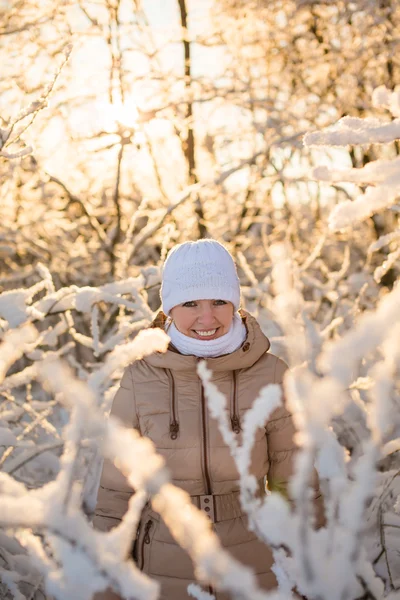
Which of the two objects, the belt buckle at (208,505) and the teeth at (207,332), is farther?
the teeth at (207,332)

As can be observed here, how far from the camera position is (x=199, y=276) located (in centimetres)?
184

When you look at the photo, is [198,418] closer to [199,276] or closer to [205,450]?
[205,450]

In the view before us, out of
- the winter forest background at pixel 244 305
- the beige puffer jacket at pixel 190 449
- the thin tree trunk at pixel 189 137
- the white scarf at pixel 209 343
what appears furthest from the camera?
the thin tree trunk at pixel 189 137

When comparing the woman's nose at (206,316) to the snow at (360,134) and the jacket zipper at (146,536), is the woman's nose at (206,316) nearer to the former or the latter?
the jacket zipper at (146,536)

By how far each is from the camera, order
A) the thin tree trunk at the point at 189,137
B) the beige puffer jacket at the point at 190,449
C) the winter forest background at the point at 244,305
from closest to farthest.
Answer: the winter forest background at the point at 244,305 < the beige puffer jacket at the point at 190,449 < the thin tree trunk at the point at 189,137

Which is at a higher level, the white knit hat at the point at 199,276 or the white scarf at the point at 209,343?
the white knit hat at the point at 199,276

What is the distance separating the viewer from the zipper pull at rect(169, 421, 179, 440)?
1716 mm

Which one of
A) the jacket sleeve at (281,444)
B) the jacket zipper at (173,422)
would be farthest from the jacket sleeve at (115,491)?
the jacket sleeve at (281,444)

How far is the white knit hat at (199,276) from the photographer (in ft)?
6.00

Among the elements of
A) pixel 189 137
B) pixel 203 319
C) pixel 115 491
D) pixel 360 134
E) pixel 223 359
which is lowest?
pixel 115 491

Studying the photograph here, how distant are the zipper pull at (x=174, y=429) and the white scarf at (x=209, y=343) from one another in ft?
0.71

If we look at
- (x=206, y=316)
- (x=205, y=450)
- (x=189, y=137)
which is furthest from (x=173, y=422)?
(x=189, y=137)

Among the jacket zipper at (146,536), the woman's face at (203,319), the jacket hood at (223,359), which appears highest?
the woman's face at (203,319)

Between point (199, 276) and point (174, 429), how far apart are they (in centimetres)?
47
